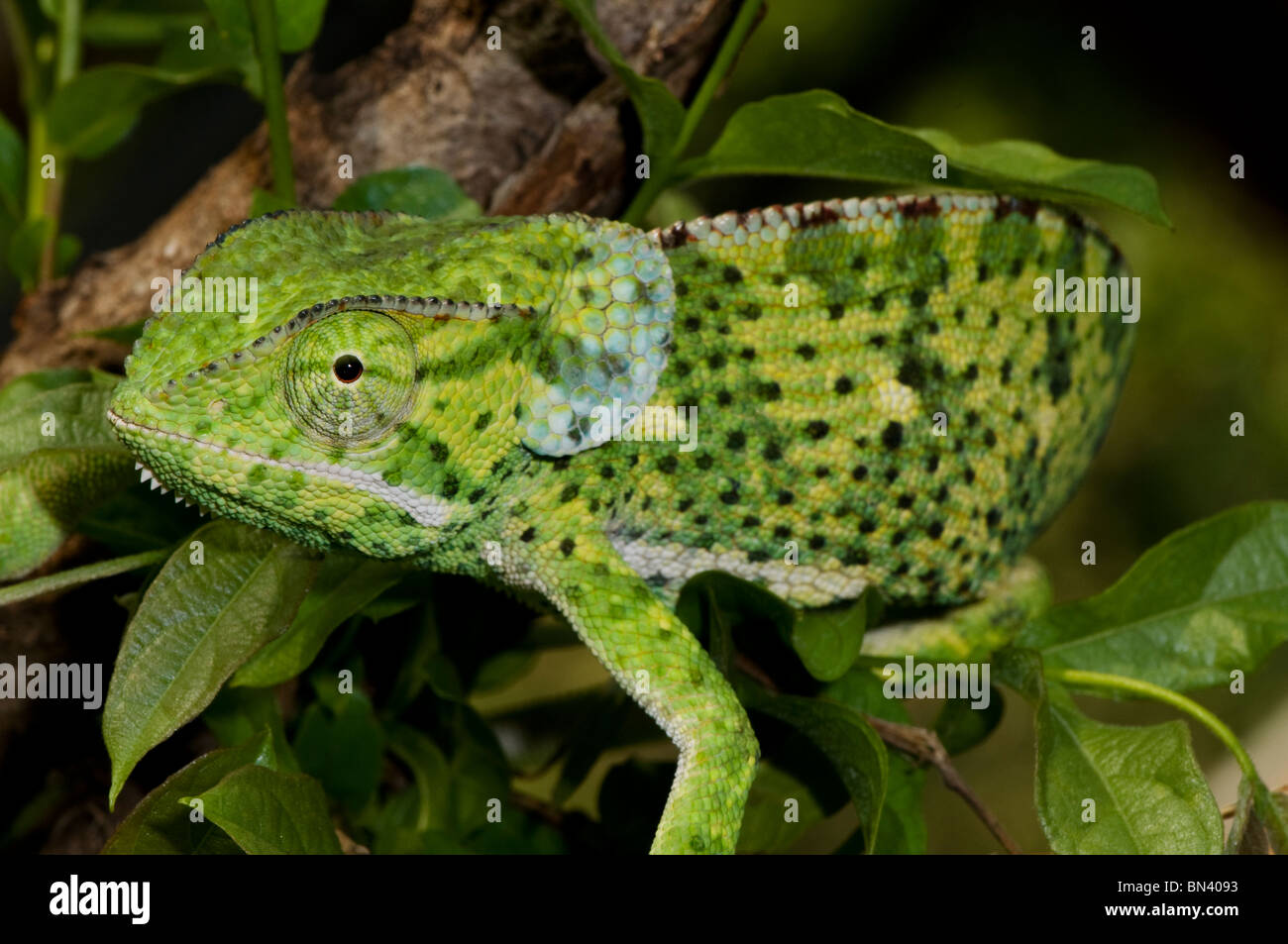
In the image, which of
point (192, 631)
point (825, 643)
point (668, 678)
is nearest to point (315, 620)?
point (192, 631)

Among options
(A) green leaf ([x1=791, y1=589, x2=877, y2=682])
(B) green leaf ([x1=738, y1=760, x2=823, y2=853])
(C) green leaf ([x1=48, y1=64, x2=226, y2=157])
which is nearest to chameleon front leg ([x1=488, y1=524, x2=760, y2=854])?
(A) green leaf ([x1=791, y1=589, x2=877, y2=682])

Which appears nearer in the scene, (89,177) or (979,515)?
(979,515)

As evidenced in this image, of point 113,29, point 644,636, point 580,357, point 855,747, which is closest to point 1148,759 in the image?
point 855,747

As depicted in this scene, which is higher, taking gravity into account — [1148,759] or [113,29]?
[113,29]

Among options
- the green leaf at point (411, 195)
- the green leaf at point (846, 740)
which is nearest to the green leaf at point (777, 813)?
the green leaf at point (846, 740)

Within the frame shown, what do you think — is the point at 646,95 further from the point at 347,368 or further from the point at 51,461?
the point at 51,461

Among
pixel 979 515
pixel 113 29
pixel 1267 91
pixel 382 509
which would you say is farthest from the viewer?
pixel 1267 91

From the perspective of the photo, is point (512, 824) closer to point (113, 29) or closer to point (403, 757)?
point (403, 757)
